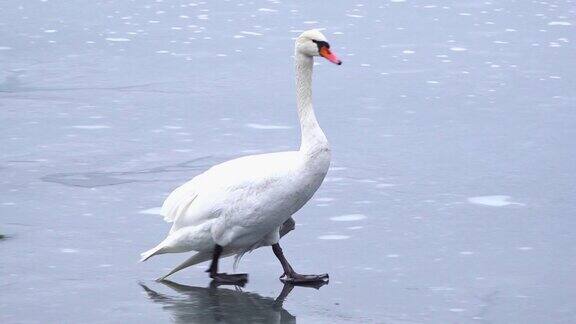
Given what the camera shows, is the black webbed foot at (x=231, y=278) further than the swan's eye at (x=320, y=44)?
No

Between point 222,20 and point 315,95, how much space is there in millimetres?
3477

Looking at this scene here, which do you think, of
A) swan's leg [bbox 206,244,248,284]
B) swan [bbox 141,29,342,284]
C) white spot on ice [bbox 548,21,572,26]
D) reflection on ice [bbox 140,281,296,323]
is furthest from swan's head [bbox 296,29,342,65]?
white spot on ice [bbox 548,21,572,26]

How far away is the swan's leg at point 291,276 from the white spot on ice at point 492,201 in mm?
1682

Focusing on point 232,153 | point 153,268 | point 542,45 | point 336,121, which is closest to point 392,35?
point 542,45

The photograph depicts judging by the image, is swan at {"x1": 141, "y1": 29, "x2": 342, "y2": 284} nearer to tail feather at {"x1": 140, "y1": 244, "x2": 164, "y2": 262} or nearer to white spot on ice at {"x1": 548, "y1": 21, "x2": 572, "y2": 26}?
tail feather at {"x1": 140, "y1": 244, "x2": 164, "y2": 262}

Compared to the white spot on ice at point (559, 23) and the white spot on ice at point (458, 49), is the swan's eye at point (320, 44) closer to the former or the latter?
the white spot on ice at point (458, 49)

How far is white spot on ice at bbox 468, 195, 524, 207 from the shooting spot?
791 centimetres

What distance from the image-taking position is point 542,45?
42.2ft

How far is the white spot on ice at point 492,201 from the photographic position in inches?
311

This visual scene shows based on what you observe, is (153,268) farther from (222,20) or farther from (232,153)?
(222,20)

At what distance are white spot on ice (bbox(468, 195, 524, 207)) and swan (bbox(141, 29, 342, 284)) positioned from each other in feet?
5.49

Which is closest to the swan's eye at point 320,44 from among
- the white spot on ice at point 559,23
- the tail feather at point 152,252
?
the tail feather at point 152,252

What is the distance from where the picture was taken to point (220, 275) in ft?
21.6

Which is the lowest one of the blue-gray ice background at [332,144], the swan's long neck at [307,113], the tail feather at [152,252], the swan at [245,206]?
the blue-gray ice background at [332,144]
